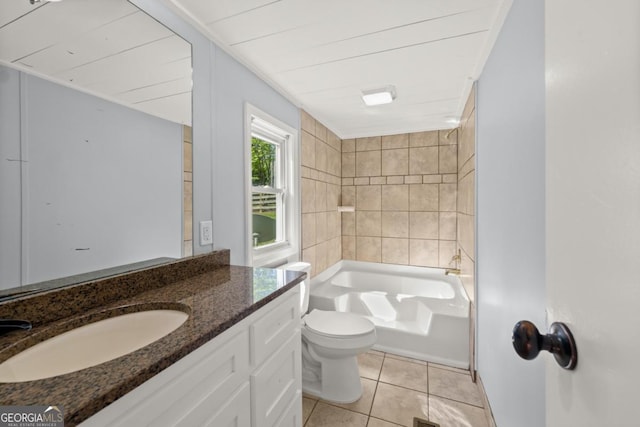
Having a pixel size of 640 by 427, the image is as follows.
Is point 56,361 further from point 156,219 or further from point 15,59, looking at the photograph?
point 15,59

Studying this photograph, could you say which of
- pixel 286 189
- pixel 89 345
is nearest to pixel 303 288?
pixel 286 189

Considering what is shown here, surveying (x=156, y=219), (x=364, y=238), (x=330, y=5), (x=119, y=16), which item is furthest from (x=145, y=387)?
(x=364, y=238)

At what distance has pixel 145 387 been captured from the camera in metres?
0.59

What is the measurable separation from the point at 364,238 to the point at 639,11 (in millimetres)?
3367

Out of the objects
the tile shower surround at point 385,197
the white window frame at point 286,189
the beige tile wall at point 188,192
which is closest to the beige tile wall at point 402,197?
the tile shower surround at point 385,197

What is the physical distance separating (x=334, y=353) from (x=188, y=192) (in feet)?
4.45

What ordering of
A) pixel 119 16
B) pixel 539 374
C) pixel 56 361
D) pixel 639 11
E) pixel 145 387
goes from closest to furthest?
1. pixel 639 11
2. pixel 145 387
3. pixel 56 361
4. pixel 539 374
5. pixel 119 16

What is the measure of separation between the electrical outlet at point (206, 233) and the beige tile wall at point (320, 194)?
3.79 feet

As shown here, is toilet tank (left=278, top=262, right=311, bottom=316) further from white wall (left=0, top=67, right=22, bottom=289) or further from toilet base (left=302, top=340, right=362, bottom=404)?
white wall (left=0, top=67, right=22, bottom=289)

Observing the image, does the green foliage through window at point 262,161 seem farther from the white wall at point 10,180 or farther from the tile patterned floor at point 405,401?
the tile patterned floor at point 405,401

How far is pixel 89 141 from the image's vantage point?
98 centimetres

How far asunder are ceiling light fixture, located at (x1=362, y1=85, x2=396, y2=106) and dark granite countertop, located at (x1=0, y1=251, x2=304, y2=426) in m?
1.61

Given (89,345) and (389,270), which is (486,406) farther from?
(89,345)

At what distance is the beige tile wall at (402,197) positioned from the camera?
3.21 m
